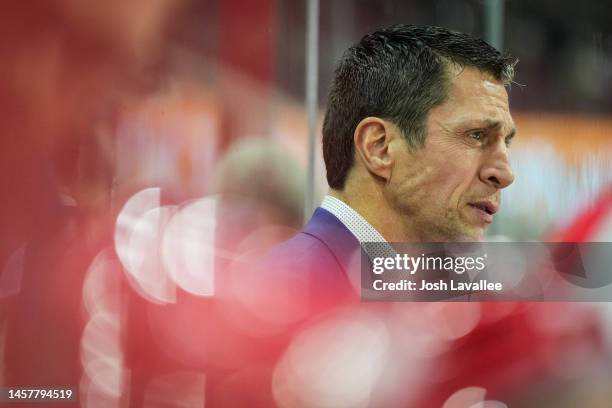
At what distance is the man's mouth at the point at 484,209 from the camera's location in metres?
2.34

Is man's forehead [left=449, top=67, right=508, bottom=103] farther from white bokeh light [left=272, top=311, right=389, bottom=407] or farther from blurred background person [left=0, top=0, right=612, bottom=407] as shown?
white bokeh light [left=272, top=311, right=389, bottom=407]

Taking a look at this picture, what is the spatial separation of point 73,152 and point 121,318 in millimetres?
628

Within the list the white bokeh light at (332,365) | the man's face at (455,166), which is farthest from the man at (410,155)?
the white bokeh light at (332,365)

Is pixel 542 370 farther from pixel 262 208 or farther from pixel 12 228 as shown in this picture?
pixel 12 228

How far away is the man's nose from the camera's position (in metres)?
2.34

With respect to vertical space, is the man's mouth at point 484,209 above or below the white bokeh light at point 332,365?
above

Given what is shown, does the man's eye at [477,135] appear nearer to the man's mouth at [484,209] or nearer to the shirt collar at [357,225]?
the man's mouth at [484,209]

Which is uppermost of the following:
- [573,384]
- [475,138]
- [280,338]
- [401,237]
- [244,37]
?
[244,37]

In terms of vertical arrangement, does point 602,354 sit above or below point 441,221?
below

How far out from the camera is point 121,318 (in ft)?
7.79

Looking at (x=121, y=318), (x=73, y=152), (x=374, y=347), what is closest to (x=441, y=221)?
(x=374, y=347)

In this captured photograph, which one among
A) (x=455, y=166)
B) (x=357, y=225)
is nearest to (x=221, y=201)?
(x=357, y=225)

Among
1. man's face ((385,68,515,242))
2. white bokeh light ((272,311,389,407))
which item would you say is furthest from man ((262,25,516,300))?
white bokeh light ((272,311,389,407))

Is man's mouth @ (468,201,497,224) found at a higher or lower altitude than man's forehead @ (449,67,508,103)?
lower
